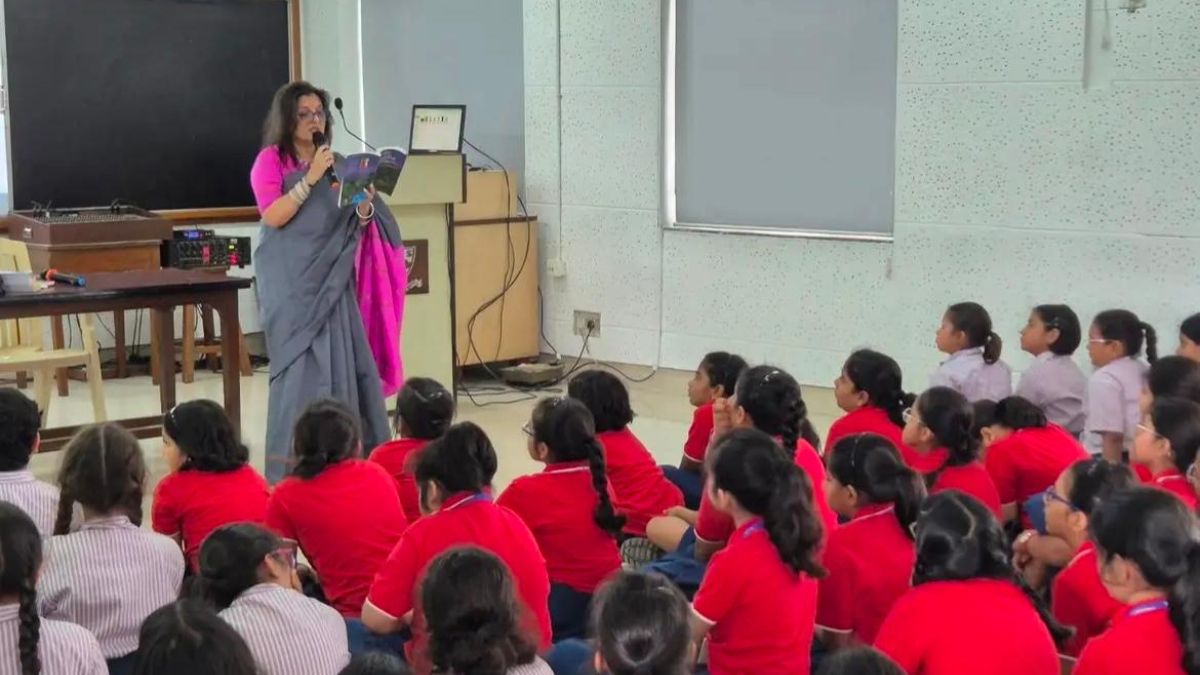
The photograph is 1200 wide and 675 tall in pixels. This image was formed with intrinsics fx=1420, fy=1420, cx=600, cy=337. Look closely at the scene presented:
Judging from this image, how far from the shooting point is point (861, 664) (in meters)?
1.64

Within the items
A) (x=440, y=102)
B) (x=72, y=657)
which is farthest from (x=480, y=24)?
(x=72, y=657)

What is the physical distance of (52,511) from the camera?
2.95 meters

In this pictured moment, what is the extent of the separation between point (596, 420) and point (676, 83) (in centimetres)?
369

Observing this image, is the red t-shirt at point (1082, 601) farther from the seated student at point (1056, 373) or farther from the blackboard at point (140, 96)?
the blackboard at point (140, 96)

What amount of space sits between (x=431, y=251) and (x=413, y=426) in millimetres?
2500

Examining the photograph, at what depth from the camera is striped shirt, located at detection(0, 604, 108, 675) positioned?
2.02 m

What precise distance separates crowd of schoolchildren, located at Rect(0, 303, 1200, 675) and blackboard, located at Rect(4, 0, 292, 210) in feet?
13.8

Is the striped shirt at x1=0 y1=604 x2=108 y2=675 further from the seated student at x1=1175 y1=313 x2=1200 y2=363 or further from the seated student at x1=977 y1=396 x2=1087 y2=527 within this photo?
the seated student at x1=1175 y1=313 x2=1200 y2=363

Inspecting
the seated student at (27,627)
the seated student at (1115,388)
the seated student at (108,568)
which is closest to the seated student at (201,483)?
the seated student at (108,568)

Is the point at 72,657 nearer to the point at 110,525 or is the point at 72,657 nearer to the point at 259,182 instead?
the point at 110,525

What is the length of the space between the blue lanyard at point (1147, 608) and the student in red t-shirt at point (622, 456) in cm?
155

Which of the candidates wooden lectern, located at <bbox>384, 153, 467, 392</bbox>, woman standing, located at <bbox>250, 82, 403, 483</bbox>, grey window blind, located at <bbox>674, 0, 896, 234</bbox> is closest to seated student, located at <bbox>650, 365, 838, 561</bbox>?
woman standing, located at <bbox>250, 82, 403, 483</bbox>

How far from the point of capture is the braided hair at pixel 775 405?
328 cm

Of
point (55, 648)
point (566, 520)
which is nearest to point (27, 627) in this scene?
point (55, 648)
